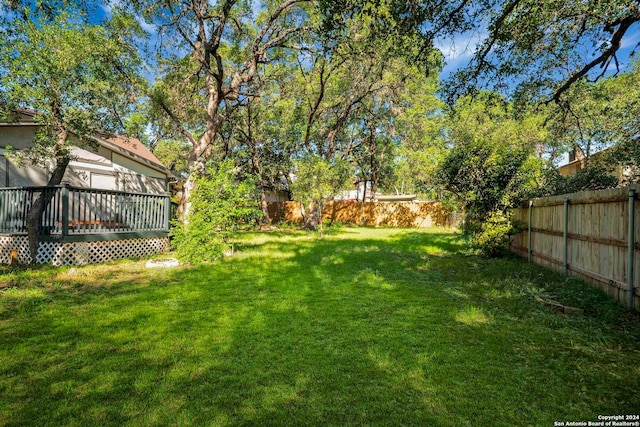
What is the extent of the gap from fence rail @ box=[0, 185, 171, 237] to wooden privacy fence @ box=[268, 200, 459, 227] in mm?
17964

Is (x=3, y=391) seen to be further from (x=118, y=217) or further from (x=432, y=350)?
(x=118, y=217)

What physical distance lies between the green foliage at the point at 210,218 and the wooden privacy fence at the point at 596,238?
24.7ft

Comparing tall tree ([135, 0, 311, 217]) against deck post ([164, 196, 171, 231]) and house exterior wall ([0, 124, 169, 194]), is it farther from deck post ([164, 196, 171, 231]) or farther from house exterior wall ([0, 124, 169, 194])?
house exterior wall ([0, 124, 169, 194])

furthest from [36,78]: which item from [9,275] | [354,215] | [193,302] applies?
[354,215]

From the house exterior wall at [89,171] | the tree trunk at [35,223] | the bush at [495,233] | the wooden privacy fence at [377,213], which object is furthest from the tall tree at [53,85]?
the wooden privacy fence at [377,213]

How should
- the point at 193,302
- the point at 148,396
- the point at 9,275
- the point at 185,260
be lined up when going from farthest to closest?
1. the point at 185,260
2. the point at 9,275
3. the point at 193,302
4. the point at 148,396

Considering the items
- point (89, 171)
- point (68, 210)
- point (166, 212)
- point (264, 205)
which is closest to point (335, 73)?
point (264, 205)

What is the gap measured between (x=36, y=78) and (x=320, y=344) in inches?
371

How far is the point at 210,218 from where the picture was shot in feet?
29.4

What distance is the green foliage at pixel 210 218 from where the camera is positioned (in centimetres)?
864

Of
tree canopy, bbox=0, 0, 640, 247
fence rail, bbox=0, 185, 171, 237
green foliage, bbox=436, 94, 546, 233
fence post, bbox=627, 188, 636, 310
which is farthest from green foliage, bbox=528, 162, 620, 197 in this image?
fence rail, bbox=0, 185, 171, 237

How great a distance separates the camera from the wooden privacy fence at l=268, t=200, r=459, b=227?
2525 cm

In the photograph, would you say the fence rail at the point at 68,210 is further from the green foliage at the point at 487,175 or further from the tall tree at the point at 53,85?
the green foliage at the point at 487,175

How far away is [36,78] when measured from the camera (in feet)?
25.6
